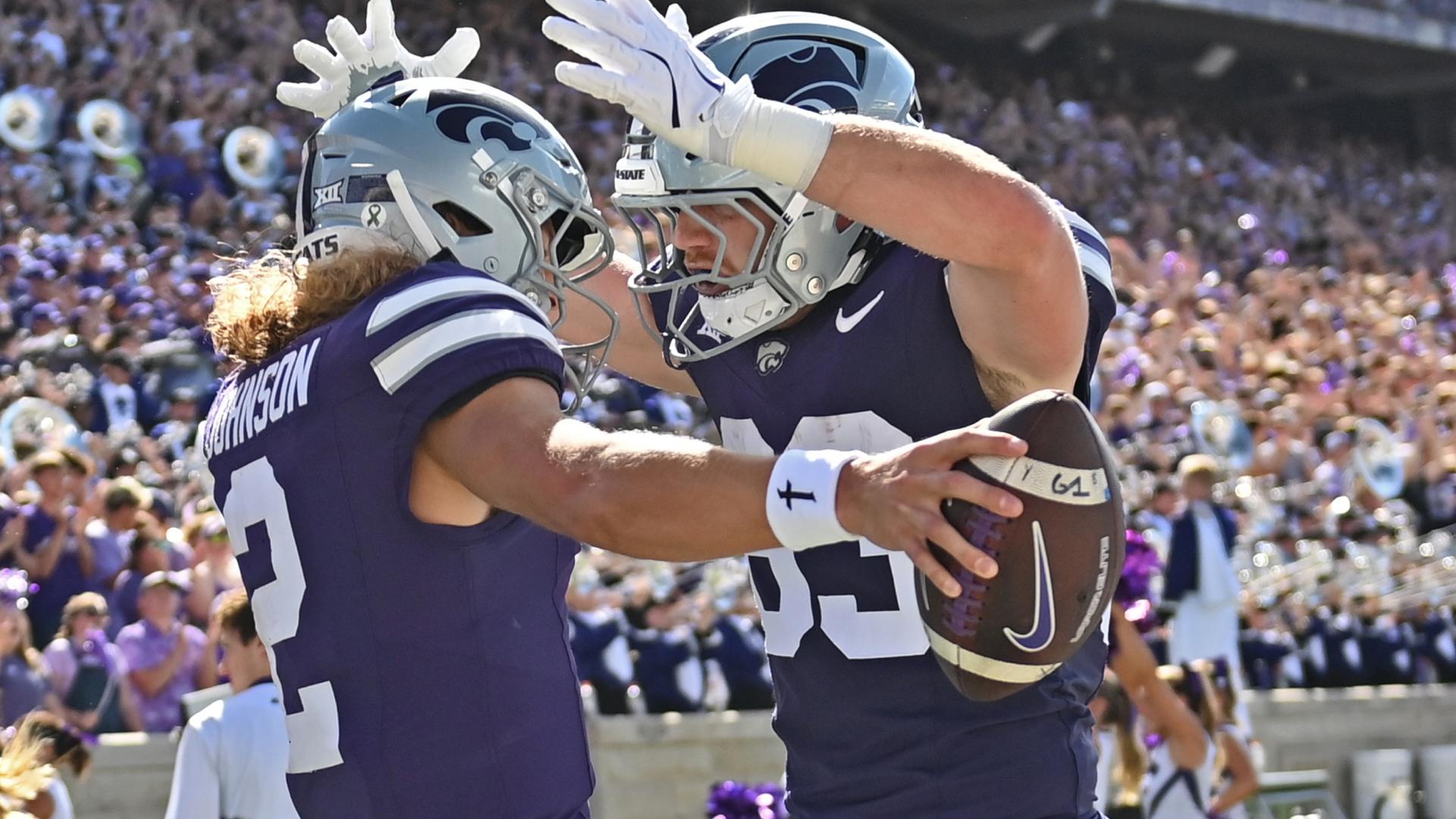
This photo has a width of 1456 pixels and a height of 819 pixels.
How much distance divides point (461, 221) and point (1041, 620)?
1.17 metres

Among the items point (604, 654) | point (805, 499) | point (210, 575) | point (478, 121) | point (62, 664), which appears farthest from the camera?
point (604, 654)

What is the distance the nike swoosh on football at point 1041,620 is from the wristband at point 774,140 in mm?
624

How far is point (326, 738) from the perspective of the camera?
254cm

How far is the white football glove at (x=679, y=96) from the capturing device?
7.85ft

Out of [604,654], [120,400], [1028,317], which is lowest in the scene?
[604,654]

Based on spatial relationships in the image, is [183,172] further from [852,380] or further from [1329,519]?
[852,380]

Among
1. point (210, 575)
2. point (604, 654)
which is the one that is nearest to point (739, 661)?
point (604, 654)

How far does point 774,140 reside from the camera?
2.44 meters

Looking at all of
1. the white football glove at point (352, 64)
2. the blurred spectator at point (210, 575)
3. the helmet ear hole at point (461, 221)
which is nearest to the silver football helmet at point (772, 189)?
the helmet ear hole at point (461, 221)

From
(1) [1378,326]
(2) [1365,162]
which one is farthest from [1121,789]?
(2) [1365,162]

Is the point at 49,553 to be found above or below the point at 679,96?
below

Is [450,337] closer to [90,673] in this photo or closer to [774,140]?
[774,140]

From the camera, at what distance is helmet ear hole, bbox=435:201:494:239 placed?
9.43ft

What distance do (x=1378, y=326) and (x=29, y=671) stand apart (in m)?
13.4
